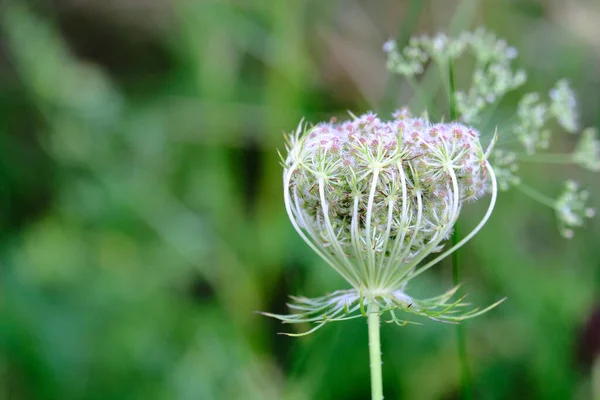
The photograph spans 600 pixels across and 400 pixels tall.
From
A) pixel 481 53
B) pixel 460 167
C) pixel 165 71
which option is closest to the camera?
pixel 460 167

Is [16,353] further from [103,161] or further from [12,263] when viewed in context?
[103,161]

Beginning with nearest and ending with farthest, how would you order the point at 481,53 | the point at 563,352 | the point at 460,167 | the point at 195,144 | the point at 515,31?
the point at 460,167 → the point at 481,53 → the point at 563,352 → the point at 195,144 → the point at 515,31

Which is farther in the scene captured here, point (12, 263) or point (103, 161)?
point (103, 161)

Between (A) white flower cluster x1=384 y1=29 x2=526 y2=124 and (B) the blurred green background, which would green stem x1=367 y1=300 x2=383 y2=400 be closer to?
(A) white flower cluster x1=384 y1=29 x2=526 y2=124

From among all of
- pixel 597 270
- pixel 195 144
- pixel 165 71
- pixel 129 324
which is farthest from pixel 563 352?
pixel 165 71

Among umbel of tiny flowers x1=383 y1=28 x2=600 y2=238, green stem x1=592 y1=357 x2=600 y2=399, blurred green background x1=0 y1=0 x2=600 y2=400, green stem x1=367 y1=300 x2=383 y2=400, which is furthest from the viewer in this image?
blurred green background x1=0 y1=0 x2=600 y2=400

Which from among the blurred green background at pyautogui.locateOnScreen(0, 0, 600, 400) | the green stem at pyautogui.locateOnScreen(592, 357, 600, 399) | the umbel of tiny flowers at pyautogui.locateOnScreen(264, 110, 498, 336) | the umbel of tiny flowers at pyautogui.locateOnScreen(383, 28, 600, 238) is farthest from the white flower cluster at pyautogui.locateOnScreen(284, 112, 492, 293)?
the green stem at pyautogui.locateOnScreen(592, 357, 600, 399)
